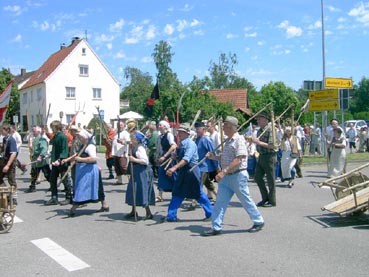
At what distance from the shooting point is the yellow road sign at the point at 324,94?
61.6 feet

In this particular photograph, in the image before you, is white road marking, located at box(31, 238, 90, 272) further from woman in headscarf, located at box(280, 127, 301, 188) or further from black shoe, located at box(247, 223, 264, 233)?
woman in headscarf, located at box(280, 127, 301, 188)

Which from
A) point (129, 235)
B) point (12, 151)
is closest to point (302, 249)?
point (129, 235)

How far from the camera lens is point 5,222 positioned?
7.47 meters

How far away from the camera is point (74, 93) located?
1935 inches

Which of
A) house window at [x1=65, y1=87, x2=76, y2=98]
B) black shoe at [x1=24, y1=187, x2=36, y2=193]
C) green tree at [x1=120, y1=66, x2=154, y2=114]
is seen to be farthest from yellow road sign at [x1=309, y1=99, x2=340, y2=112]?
green tree at [x1=120, y1=66, x2=154, y2=114]

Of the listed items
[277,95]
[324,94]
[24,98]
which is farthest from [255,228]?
[277,95]

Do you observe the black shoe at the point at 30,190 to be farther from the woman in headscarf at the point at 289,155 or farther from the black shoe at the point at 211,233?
the black shoe at the point at 211,233

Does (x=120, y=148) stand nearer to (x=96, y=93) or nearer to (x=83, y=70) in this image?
(x=83, y=70)

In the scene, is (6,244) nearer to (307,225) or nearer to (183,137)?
(183,137)

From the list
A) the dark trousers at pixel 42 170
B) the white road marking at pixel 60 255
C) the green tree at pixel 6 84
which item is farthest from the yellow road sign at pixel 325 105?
the green tree at pixel 6 84

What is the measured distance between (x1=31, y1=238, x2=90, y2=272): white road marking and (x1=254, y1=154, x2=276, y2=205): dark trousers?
4.36m

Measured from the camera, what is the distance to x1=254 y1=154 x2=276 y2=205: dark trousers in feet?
30.6

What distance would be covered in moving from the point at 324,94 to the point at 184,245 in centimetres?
1439

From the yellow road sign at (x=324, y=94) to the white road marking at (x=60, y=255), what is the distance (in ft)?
47.9
